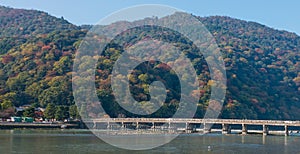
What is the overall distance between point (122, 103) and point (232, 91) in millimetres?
27508

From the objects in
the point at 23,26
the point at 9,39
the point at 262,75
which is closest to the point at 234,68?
the point at 262,75

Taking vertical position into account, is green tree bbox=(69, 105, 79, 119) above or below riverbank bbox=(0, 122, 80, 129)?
above

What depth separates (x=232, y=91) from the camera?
309 feet

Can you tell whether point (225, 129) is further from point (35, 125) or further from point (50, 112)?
point (35, 125)

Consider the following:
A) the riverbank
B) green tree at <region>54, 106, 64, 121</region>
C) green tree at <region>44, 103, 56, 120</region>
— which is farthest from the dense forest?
the riverbank

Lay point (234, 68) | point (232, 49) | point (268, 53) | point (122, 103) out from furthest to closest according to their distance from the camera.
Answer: point (268, 53)
point (232, 49)
point (234, 68)
point (122, 103)

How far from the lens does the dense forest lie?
76750 mm

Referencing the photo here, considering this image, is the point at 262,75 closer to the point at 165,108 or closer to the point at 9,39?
the point at 165,108

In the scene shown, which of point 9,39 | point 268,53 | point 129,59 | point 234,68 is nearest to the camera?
point 129,59

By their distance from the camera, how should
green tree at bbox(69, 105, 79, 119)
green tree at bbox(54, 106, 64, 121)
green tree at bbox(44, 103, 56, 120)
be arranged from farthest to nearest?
green tree at bbox(69, 105, 79, 119), green tree at bbox(44, 103, 56, 120), green tree at bbox(54, 106, 64, 121)

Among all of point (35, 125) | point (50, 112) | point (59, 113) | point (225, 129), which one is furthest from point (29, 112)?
point (225, 129)

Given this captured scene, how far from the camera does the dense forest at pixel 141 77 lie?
252 ft

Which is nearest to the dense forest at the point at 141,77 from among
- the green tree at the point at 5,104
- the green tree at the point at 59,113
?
the green tree at the point at 5,104

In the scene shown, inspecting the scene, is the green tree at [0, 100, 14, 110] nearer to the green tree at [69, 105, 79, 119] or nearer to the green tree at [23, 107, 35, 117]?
the green tree at [23, 107, 35, 117]
